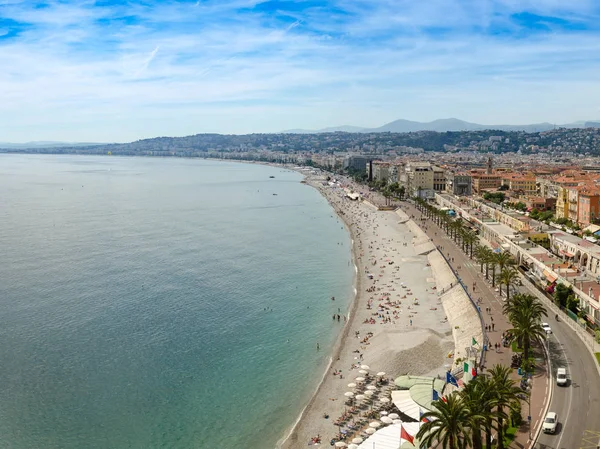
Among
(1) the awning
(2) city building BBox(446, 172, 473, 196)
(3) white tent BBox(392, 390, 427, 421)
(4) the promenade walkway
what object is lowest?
(3) white tent BBox(392, 390, 427, 421)

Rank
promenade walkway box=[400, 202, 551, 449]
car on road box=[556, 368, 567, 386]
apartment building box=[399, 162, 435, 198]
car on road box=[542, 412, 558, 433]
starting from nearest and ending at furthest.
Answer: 1. car on road box=[542, 412, 558, 433]
2. promenade walkway box=[400, 202, 551, 449]
3. car on road box=[556, 368, 567, 386]
4. apartment building box=[399, 162, 435, 198]

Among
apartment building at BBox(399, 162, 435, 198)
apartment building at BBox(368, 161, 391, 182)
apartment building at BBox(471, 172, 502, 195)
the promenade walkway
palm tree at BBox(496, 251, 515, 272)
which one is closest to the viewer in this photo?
the promenade walkway

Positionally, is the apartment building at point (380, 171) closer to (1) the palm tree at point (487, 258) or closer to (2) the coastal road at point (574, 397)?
(1) the palm tree at point (487, 258)

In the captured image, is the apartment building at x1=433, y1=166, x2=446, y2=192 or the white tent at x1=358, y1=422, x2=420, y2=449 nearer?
the white tent at x1=358, y1=422, x2=420, y2=449

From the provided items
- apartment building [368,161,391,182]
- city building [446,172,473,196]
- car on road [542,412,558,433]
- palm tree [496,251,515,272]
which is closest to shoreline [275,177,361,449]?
car on road [542,412,558,433]

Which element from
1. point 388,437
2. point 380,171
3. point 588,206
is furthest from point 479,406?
point 380,171

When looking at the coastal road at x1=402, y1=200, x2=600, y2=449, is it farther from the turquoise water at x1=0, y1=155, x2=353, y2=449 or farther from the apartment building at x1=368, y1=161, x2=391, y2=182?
the apartment building at x1=368, y1=161, x2=391, y2=182

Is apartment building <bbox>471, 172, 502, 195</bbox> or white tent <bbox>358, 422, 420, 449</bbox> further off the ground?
apartment building <bbox>471, 172, 502, 195</bbox>

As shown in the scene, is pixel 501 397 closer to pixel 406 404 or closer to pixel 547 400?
pixel 547 400
